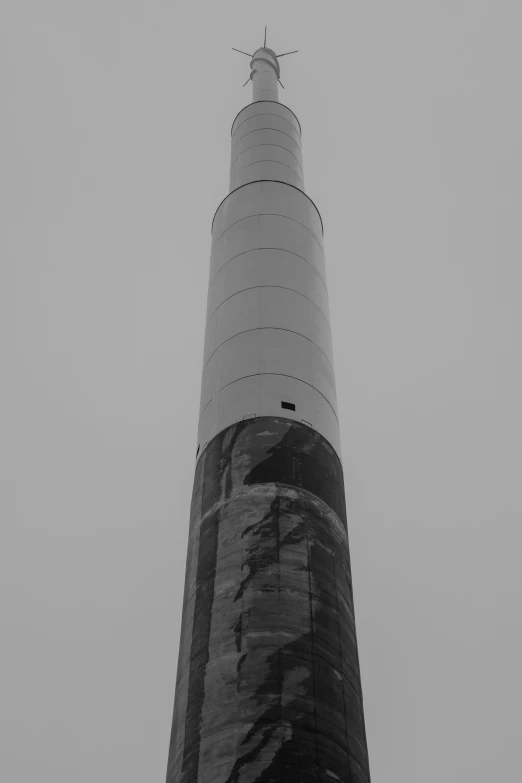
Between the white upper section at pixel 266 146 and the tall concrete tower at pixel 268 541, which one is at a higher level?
the white upper section at pixel 266 146

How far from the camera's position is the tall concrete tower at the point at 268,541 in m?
13.5

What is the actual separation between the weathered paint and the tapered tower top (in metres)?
19.8

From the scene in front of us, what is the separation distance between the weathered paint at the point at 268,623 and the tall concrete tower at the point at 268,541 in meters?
0.03

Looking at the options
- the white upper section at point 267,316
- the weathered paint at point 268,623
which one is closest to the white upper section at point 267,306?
the white upper section at point 267,316

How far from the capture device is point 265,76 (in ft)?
115

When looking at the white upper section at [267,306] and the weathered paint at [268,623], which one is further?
the white upper section at [267,306]

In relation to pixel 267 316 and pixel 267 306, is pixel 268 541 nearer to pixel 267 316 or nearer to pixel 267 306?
pixel 267 316

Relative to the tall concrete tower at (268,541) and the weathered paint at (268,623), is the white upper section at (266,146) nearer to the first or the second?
the tall concrete tower at (268,541)

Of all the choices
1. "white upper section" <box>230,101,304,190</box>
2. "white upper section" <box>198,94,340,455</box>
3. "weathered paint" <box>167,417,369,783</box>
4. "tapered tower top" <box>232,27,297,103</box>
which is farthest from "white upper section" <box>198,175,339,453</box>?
"tapered tower top" <box>232,27,297,103</box>

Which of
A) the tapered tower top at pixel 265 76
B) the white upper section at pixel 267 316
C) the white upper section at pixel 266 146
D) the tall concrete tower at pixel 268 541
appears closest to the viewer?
the tall concrete tower at pixel 268 541

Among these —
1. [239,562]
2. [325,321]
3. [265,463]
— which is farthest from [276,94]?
[239,562]

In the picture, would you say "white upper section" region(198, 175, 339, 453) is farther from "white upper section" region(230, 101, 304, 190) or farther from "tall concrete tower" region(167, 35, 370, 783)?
"white upper section" region(230, 101, 304, 190)

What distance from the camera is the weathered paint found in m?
13.4

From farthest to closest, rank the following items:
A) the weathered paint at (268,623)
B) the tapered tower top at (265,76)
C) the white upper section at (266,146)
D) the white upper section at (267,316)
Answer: the tapered tower top at (265,76) → the white upper section at (266,146) → the white upper section at (267,316) → the weathered paint at (268,623)
